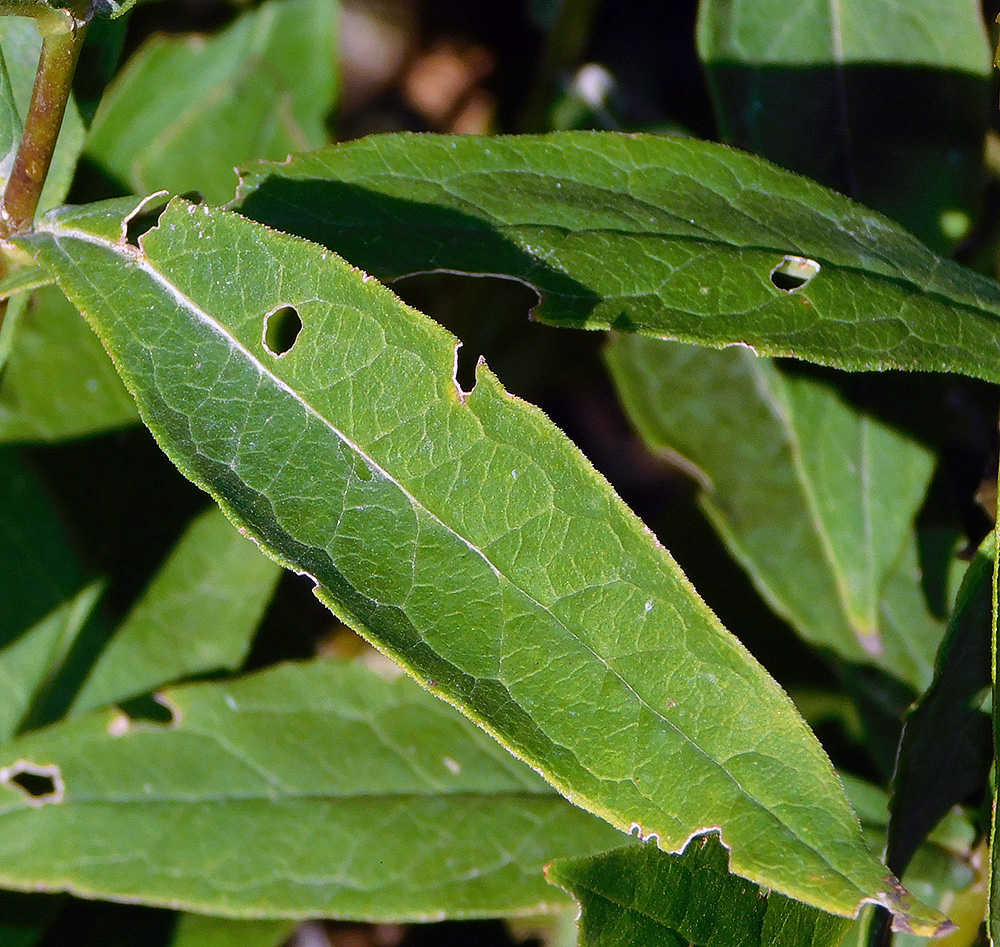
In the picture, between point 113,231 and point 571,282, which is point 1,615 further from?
point 571,282

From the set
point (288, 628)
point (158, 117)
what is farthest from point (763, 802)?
point (158, 117)

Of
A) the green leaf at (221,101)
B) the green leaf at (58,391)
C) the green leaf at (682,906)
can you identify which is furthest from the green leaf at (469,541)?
the green leaf at (221,101)

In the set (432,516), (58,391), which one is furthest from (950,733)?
(58,391)

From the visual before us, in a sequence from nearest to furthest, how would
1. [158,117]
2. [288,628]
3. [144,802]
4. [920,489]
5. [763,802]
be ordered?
[763,802], [144,802], [920,489], [288,628], [158,117]

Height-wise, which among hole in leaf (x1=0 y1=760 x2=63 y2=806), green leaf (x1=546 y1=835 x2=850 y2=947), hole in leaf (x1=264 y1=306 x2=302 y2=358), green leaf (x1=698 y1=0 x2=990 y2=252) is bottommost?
hole in leaf (x1=0 y1=760 x2=63 y2=806)

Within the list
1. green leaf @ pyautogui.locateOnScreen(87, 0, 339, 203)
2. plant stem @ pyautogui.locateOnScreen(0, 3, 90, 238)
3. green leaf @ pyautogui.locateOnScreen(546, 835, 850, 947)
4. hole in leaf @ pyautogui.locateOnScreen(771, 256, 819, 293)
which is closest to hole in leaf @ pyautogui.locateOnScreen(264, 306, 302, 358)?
green leaf @ pyautogui.locateOnScreen(87, 0, 339, 203)

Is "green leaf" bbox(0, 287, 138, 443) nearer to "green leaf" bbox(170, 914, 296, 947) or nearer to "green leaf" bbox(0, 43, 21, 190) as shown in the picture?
"green leaf" bbox(0, 43, 21, 190)
